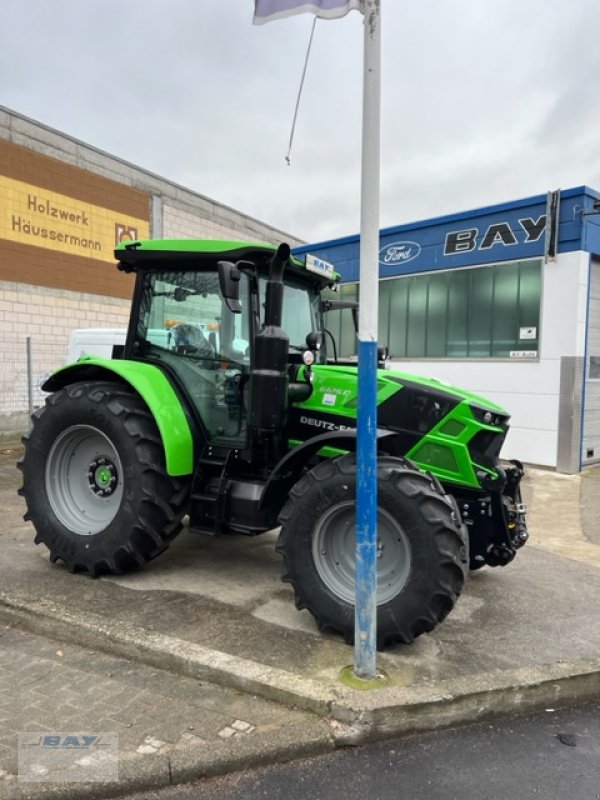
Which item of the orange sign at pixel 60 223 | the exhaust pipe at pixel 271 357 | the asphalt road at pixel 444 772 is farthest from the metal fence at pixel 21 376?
the asphalt road at pixel 444 772

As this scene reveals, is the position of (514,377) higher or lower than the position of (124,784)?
higher

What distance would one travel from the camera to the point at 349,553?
150 inches

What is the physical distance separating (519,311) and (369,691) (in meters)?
9.02

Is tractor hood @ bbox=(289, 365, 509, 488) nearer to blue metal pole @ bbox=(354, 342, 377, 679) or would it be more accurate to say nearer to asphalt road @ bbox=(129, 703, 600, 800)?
blue metal pole @ bbox=(354, 342, 377, 679)

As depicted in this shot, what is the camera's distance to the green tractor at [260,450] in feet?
11.8

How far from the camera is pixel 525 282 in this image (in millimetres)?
10672

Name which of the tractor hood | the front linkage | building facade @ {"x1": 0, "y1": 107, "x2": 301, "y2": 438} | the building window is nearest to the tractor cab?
the tractor hood

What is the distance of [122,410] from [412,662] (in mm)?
2570

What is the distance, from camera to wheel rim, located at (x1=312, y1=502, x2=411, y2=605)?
358cm

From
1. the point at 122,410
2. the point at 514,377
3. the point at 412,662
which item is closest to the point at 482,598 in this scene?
the point at 412,662

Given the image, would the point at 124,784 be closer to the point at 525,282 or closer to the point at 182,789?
the point at 182,789

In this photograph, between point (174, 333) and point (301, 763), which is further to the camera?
point (174, 333)

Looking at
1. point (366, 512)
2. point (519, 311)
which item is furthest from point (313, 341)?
point (519, 311)

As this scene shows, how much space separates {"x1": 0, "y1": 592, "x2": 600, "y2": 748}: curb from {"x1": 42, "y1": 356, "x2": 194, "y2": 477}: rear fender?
3.93ft
